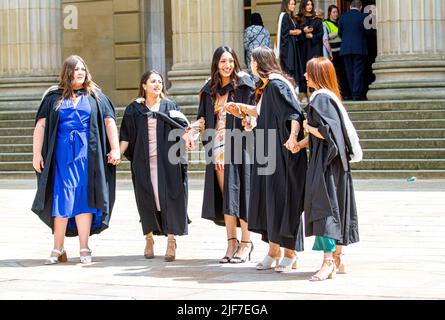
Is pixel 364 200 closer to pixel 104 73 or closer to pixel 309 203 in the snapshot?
pixel 309 203

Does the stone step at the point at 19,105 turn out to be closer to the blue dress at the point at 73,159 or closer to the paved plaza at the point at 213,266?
the paved plaza at the point at 213,266

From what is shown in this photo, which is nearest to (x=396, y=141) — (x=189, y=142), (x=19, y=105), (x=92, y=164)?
(x=19, y=105)

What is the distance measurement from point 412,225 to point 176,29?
971cm

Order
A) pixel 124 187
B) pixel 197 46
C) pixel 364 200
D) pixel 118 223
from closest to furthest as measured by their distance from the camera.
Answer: pixel 118 223, pixel 364 200, pixel 124 187, pixel 197 46

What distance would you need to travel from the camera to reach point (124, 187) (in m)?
18.3

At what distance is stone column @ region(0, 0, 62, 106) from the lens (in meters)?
22.9

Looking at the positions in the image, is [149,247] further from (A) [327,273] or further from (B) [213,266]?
(A) [327,273]

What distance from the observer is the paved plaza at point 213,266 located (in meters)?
8.53

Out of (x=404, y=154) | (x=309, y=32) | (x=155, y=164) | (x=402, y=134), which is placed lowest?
(x=404, y=154)

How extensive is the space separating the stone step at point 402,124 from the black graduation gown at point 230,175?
843 centimetres

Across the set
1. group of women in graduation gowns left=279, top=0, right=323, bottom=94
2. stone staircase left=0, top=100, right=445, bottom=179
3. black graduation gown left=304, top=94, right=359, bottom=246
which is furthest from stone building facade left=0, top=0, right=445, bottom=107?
black graduation gown left=304, top=94, right=359, bottom=246

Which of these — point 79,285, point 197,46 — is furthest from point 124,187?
point 79,285

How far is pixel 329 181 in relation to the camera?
9.21m

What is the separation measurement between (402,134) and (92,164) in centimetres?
873
